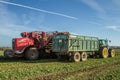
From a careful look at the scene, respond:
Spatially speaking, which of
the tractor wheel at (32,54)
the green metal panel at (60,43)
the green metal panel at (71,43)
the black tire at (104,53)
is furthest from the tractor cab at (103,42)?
the tractor wheel at (32,54)

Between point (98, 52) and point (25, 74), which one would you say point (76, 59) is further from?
point (25, 74)

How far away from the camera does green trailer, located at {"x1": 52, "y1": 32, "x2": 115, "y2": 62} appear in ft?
65.0

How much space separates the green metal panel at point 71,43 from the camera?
19781mm

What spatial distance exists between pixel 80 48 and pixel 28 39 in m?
5.08

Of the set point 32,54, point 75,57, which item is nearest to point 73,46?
point 75,57

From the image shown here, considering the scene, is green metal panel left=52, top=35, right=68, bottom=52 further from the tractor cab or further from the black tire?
the tractor cab

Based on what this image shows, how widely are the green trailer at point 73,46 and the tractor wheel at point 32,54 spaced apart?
5.92 ft

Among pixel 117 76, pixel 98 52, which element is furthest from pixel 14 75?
pixel 98 52

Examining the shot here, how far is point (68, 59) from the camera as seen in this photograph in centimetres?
2134

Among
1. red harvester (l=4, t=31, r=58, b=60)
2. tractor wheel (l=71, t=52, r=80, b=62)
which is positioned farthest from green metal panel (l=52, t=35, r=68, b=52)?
red harvester (l=4, t=31, r=58, b=60)

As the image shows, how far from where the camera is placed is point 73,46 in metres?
20.0

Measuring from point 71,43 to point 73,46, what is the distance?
365 millimetres

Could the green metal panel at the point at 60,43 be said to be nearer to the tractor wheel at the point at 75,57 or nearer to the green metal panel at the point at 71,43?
the green metal panel at the point at 71,43

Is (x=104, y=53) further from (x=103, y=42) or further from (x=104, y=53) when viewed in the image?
(x=103, y=42)
